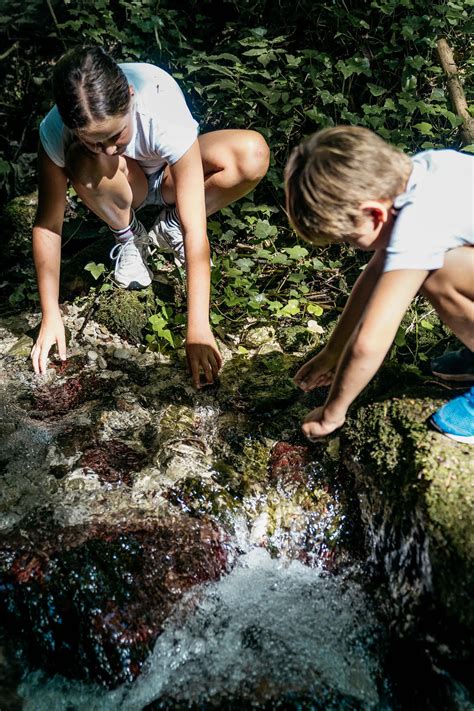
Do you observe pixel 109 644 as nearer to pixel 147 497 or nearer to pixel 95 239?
pixel 147 497

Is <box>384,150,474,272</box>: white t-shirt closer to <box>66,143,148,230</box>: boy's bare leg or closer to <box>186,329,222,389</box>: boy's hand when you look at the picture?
<box>186,329,222,389</box>: boy's hand

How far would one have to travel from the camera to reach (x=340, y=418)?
1.76 metres

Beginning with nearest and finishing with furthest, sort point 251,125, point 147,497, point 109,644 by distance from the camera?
point 109,644
point 147,497
point 251,125

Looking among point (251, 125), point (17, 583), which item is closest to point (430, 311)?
point (251, 125)

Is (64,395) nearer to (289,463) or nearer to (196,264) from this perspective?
(196,264)

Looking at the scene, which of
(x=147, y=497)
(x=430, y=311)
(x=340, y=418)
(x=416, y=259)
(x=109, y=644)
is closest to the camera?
(x=416, y=259)

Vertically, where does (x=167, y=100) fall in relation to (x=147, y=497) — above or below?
above

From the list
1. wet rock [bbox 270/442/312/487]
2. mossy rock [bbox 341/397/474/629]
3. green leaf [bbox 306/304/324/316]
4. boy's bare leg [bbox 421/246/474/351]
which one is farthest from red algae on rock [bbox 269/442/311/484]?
green leaf [bbox 306/304/324/316]

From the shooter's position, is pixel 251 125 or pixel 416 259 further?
pixel 251 125

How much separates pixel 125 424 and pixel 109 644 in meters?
0.90

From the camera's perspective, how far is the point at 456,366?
85.7 inches

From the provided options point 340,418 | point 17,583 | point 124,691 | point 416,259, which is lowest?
point 124,691

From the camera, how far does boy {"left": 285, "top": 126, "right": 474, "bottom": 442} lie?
5.03 ft

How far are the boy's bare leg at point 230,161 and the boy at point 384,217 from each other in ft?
3.67
